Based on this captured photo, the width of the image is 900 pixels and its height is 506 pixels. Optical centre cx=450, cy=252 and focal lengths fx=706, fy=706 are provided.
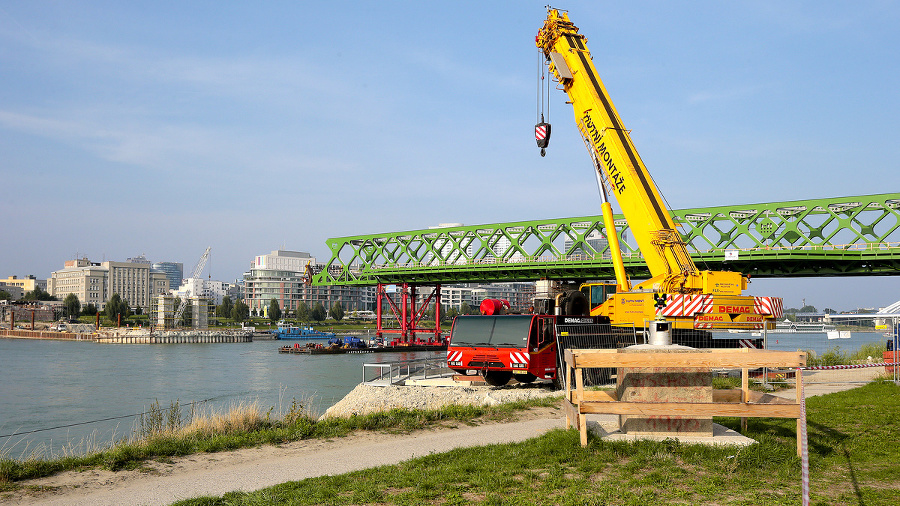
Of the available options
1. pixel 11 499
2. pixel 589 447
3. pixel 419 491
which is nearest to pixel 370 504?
pixel 419 491

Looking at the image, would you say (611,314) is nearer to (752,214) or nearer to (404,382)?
(404,382)

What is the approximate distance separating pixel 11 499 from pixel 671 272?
19.8 m

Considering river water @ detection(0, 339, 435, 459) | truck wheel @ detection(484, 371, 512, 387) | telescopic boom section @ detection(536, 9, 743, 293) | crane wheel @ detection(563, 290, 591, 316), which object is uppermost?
telescopic boom section @ detection(536, 9, 743, 293)

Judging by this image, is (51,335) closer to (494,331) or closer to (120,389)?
(120,389)

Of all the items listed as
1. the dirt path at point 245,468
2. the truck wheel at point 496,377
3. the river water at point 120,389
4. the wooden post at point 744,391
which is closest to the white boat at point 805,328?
the truck wheel at point 496,377

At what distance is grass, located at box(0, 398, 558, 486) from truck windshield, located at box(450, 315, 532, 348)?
13.4ft

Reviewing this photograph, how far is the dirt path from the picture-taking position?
7875 mm

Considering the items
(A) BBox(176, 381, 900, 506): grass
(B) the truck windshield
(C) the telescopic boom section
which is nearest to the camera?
(A) BBox(176, 381, 900, 506): grass

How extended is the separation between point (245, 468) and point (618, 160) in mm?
18412

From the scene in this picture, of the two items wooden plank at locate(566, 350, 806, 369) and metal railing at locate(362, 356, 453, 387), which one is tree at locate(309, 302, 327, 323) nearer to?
metal railing at locate(362, 356, 453, 387)

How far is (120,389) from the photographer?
4034 cm

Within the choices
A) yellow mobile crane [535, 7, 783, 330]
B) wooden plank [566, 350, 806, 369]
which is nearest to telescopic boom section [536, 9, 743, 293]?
yellow mobile crane [535, 7, 783, 330]

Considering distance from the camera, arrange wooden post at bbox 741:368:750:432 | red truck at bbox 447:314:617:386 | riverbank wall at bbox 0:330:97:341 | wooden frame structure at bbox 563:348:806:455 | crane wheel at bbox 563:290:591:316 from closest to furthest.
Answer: wooden frame structure at bbox 563:348:806:455 < wooden post at bbox 741:368:750:432 < red truck at bbox 447:314:617:386 < crane wheel at bbox 563:290:591:316 < riverbank wall at bbox 0:330:97:341

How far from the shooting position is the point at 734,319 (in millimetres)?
22672
